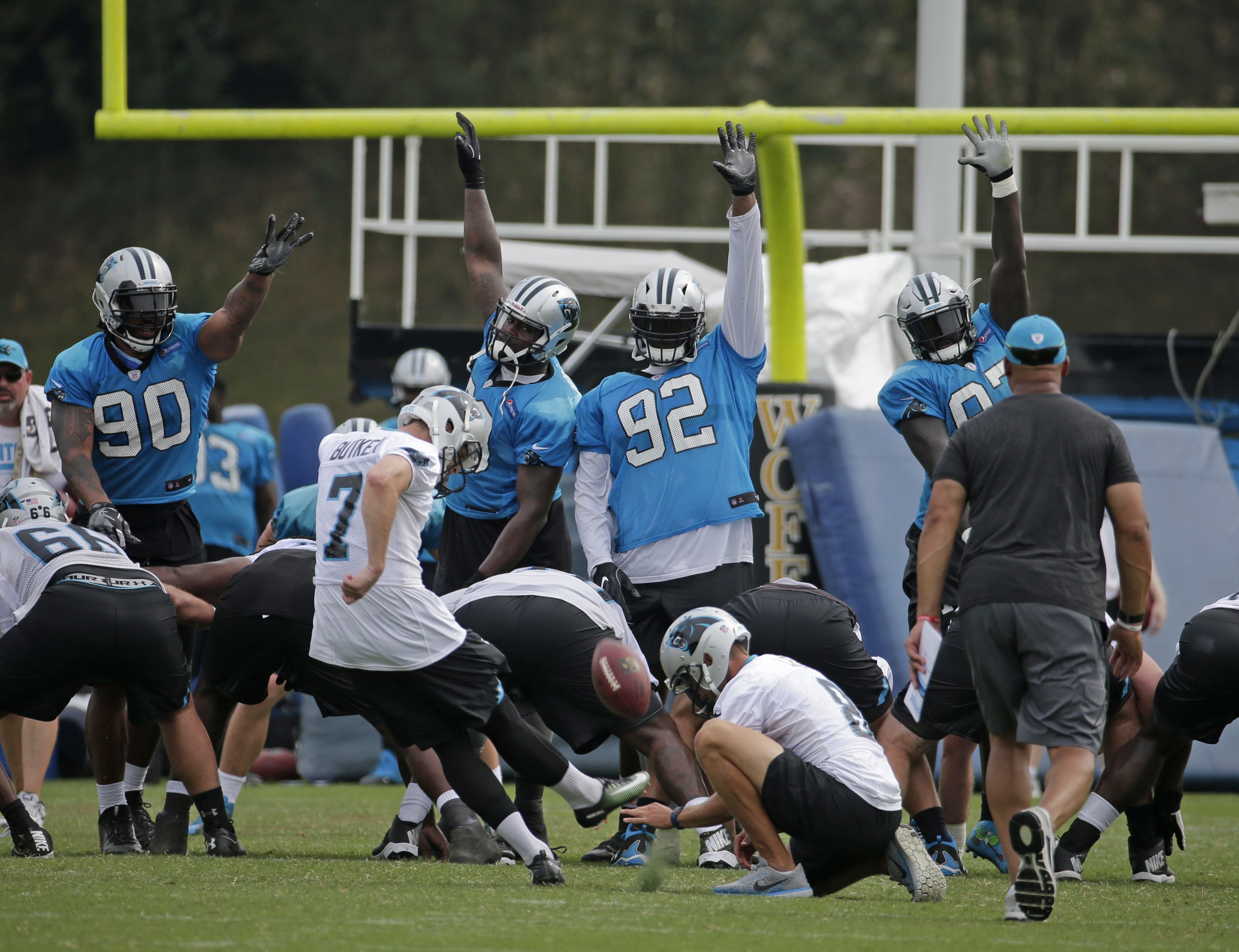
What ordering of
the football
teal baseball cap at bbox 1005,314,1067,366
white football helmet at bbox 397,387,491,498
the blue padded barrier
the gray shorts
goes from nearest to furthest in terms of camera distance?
the gray shorts
teal baseball cap at bbox 1005,314,1067,366
the football
white football helmet at bbox 397,387,491,498
the blue padded barrier

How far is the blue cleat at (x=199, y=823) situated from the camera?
6003 millimetres

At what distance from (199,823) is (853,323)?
209 inches

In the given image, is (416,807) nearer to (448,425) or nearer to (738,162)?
(448,425)

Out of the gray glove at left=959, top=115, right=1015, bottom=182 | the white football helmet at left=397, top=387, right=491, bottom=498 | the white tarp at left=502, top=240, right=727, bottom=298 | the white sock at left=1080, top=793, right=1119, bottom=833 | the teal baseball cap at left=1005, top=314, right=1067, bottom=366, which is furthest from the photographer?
the white tarp at left=502, top=240, right=727, bottom=298

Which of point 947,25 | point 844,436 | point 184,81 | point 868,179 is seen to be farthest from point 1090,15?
point 844,436

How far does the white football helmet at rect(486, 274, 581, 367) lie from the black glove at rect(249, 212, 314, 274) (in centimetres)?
78

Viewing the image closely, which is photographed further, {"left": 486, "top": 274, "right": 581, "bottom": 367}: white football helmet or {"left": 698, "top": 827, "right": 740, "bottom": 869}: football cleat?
{"left": 486, "top": 274, "right": 581, "bottom": 367}: white football helmet

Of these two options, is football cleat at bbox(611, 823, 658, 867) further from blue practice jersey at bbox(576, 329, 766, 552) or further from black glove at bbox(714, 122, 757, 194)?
black glove at bbox(714, 122, 757, 194)

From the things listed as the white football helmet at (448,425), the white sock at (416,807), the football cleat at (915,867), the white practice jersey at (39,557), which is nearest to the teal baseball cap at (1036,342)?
the football cleat at (915,867)

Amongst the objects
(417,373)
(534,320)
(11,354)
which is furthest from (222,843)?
(417,373)

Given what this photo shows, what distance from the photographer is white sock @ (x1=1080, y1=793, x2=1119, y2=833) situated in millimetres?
5281

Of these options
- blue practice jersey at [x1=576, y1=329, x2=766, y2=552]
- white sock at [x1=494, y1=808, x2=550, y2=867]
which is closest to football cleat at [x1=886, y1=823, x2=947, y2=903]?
white sock at [x1=494, y1=808, x2=550, y2=867]

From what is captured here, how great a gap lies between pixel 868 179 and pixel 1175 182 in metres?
5.38

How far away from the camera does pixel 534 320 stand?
19.9 ft
